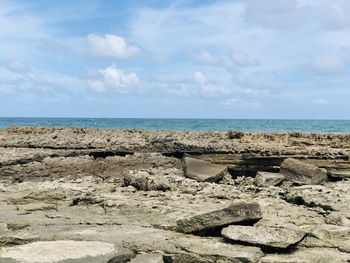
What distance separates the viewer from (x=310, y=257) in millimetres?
4281

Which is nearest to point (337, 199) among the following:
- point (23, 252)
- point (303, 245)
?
point (303, 245)

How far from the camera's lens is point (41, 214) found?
18.9 feet

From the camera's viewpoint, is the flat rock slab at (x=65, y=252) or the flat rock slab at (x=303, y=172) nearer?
the flat rock slab at (x=65, y=252)

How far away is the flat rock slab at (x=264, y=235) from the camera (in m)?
4.36

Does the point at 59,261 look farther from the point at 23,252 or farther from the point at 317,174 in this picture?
the point at 317,174

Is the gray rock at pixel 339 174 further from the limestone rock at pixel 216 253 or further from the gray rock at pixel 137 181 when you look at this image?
the limestone rock at pixel 216 253

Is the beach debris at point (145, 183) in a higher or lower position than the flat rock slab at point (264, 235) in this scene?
higher

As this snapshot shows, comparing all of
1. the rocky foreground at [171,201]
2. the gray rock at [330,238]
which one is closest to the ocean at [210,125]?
the rocky foreground at [171,201]

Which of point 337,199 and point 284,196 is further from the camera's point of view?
point 284,196

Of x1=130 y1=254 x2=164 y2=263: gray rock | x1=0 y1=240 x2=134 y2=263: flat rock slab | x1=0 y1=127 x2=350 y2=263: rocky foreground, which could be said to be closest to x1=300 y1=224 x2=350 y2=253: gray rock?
x1=0 y1=127 x2=350 y2=263: rocky foreground

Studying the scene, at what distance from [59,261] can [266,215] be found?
2539 millimetres

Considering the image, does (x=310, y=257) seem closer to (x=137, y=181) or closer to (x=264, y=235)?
(x=264, y=235)

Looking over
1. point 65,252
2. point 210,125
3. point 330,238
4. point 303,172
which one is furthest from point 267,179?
point 210,125

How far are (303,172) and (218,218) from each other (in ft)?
10.1
